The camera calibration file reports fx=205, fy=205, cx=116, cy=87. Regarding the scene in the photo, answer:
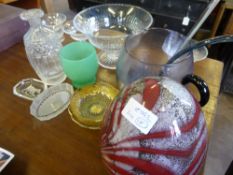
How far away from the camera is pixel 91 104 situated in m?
0.47

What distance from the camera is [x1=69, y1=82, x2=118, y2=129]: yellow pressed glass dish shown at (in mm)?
434

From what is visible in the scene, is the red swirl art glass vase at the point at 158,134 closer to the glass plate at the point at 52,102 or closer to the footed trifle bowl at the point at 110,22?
the glass plate at the point at 52,102

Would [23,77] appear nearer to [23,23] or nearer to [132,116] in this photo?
[23,23]

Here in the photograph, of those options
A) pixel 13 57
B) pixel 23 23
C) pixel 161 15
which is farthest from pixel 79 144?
pixel 161 15

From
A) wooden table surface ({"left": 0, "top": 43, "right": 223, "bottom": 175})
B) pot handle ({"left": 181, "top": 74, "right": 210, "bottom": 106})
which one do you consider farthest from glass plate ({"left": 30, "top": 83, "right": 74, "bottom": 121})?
pot handle ({"left": 181, "top": 74, "right": 210, "bottom": 106})

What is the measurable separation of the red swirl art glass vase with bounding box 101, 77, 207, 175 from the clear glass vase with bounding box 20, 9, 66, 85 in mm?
308

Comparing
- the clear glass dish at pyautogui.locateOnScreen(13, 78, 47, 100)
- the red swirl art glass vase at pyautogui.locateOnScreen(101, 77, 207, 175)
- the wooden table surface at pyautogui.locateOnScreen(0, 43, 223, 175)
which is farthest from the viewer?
the clear glass dish at pyautogui.locateOnScreen(13, 78, 47, 100)

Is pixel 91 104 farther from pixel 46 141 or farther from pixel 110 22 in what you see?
pixel 110 22

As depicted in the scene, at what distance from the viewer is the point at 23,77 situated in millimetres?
566

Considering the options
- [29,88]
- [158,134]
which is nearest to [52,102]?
[29,88]

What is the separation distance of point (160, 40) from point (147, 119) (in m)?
0.28

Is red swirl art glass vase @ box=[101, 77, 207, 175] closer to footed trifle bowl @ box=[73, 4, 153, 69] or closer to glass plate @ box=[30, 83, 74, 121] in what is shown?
glass plate @ box=[30, 83, 74, 121]

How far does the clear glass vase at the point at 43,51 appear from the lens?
531 millimetres

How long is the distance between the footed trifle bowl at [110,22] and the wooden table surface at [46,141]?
0.75 feet
